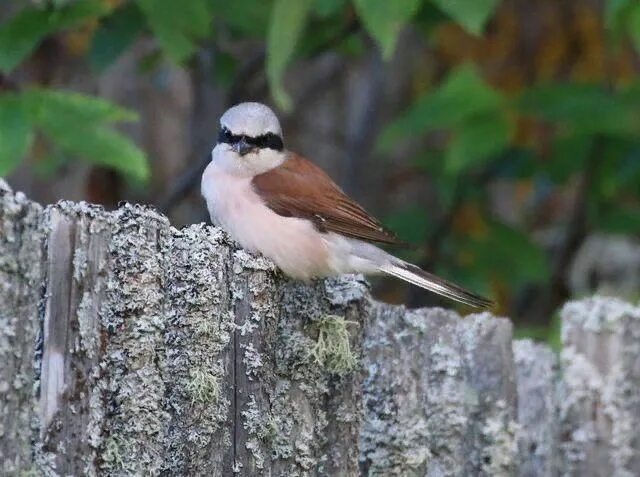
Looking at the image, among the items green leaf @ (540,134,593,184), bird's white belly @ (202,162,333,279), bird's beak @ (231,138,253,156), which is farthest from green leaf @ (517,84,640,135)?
bird's white belly @ (202,162,333,279)

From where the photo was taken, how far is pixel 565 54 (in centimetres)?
718

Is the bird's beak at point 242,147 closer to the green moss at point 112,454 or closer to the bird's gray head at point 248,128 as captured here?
the bird's gray head at point 248,128

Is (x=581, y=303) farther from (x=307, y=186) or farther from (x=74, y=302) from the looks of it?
(x=74, y=302)

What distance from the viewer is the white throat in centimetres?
403

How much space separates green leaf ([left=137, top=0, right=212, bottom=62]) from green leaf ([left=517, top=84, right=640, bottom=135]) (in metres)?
1.49

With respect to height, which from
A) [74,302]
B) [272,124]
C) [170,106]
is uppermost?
[170,106]

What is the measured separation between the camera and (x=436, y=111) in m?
4.65

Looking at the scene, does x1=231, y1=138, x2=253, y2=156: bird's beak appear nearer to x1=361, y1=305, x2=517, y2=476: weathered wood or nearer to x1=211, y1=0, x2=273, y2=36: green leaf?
x1=211, y1=0, x2=273, y2=36: green leaf

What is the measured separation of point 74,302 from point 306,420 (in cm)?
77

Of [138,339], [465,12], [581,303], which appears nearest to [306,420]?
[138,339]

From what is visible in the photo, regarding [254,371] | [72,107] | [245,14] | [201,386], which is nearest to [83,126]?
[72,107]

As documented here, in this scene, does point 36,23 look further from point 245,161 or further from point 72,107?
point 245,161

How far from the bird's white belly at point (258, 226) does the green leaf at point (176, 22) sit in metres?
0.44

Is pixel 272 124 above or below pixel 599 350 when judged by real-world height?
above
